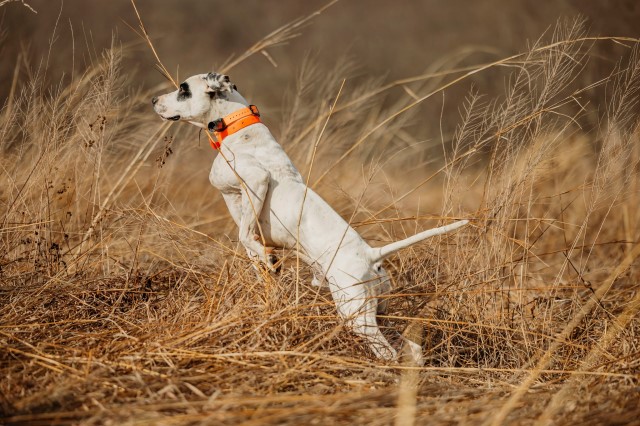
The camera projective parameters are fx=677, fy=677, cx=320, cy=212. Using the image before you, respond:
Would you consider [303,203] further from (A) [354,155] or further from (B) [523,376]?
(A) [354,155]

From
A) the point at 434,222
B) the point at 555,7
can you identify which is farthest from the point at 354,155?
the point at 555,7

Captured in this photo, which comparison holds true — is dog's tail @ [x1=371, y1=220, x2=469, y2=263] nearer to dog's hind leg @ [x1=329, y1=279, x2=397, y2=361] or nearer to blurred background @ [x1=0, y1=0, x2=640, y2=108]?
dog's hind leg @ [x1=329, y1=279, x2=397, y2=361]

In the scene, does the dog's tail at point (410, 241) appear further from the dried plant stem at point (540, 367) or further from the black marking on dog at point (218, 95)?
the black marking on dog at point (218, 95)

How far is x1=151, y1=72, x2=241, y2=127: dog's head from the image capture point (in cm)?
350

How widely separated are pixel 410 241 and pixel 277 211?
2.27 ft

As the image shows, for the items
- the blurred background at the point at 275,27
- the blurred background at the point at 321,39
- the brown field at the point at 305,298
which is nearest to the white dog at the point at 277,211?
the brown field at the point at 305,298

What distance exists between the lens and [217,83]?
3.45 m

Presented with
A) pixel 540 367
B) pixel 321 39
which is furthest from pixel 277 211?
pixel 321 39

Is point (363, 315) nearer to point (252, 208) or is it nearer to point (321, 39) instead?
point (252, 208)

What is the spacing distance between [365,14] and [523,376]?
1719 centimetres

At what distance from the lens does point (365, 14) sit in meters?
19.0

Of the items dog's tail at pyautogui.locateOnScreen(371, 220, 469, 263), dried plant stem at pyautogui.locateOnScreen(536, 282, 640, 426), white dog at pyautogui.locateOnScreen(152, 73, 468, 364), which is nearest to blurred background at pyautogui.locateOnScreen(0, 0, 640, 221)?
dried plant stem at pyautogui.locateOnScreen(536, 282, 640, 426)

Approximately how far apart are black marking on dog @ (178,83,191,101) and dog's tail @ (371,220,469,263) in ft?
4.15

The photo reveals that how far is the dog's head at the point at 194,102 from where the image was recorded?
350 centimetres
